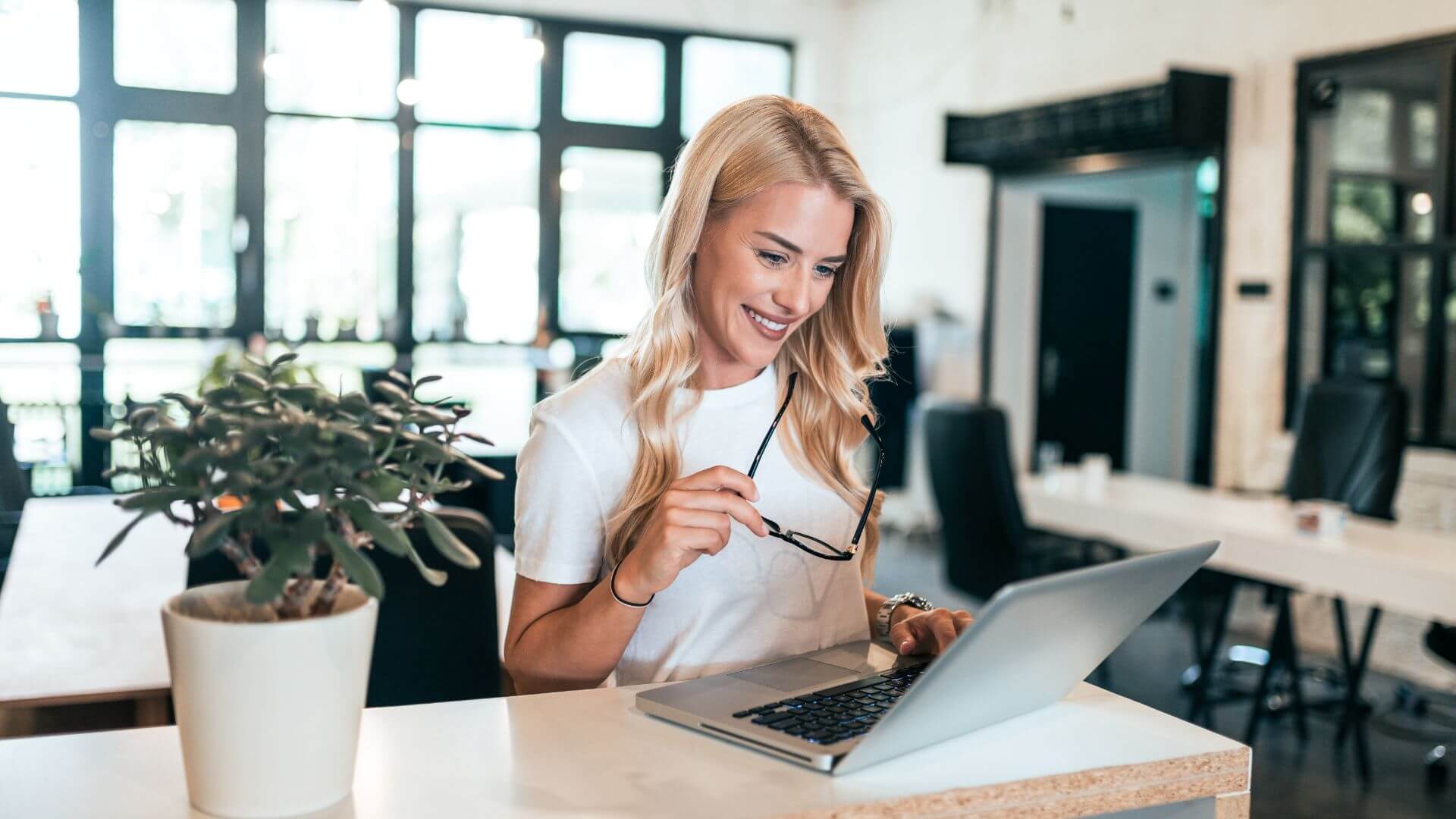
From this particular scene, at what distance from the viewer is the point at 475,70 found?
791 centimetres

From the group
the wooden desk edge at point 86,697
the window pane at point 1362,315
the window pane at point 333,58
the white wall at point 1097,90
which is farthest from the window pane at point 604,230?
the wooden desk edge at point 86,697

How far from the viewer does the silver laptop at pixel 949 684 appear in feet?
3.20

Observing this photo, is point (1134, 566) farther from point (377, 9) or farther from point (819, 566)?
point (377, 9)

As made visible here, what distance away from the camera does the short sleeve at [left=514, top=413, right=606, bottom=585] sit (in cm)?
145

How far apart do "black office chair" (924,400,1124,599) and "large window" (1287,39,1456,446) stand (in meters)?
1.66

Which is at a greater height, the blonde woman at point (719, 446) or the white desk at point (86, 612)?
the blonde woman at point (719, 446)

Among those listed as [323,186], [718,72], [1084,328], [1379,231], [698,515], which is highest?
[718,72]

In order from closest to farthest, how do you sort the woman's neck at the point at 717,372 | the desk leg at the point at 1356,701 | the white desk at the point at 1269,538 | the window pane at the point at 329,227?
the woman's neck at the point at 717,372, the white desk at the point at 1269,538, the desk leg at the point at 1356,701, the window pane at the point at 329,227

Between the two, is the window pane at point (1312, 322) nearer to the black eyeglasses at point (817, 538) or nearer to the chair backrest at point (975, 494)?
the chair backrest at point (975, 494)

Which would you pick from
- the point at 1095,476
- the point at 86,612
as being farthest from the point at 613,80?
the point at 86,612

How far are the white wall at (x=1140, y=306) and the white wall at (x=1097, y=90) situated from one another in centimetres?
22

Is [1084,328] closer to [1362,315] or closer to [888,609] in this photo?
[1362,315]

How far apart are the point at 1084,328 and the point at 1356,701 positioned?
4.08 m

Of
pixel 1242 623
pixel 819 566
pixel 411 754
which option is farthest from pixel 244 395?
pixel 1242 623
